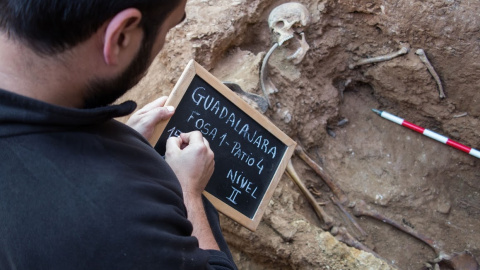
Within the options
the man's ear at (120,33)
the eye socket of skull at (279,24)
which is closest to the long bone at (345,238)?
the eye socket of skull at (279,24)

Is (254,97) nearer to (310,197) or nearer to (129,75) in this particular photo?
(310,197)

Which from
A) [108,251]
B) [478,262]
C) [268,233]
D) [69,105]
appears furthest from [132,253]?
[478,262]

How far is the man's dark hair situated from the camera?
2.95 feet

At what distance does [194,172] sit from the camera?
1637mm

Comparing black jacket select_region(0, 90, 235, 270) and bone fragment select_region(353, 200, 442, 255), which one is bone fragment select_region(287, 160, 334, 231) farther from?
black jacket select_region(0, 90, 235, 270)

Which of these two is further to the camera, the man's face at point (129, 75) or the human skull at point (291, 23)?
the human skull at point (291, 23)

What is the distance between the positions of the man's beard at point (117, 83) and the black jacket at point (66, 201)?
61 millimetres

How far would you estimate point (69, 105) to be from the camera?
1.05m

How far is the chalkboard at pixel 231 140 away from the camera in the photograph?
188 centimetres

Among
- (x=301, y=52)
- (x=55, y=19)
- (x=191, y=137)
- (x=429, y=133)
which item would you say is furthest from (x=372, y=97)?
(x=55, y=19)

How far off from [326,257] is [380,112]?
52.7 inches

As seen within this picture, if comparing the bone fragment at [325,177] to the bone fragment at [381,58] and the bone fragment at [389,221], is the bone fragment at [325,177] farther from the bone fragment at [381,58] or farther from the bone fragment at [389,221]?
the bone fragment at [381,58]

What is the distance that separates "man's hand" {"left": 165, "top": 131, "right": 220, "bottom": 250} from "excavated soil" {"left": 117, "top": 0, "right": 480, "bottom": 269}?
40.9 inches

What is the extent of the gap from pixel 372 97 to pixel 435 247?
3.75 ft
